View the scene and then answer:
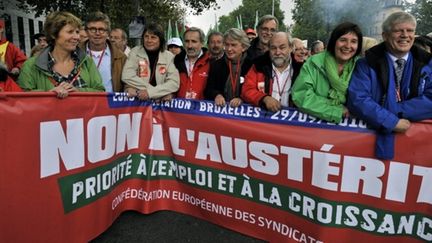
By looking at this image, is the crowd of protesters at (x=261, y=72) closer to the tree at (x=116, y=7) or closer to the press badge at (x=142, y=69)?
the press badge at (x=142, y=69)

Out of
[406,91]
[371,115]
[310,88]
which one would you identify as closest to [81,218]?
[310,88]

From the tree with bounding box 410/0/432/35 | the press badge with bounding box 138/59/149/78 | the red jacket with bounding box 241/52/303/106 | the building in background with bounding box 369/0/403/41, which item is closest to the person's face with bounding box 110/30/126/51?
the press badge with bounding box 138/59/149/78

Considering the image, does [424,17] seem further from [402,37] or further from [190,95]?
[402,37]

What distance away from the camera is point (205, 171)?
12.3 feet

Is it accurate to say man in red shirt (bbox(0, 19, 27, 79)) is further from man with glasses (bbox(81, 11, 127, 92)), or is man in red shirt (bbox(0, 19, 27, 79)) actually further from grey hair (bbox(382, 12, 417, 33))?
grey hair (bbox(382, 12, 417, 33))

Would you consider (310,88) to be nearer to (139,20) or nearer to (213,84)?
(213,84)

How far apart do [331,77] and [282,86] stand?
0.64 metres

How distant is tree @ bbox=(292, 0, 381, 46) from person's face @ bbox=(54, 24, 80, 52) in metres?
55.8

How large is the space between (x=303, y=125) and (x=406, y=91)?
83cm

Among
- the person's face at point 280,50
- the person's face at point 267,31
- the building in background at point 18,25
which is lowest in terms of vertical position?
the person's face at point 280,50

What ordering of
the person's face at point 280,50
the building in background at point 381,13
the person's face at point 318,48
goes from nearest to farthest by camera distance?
the person's face at point 280,50 < the person's face at point 318,48 < the building in background at point 381,13

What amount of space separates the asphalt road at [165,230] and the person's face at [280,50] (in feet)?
5.63

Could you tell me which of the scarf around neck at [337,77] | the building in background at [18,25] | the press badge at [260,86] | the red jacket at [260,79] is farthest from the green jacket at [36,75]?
the building in background at [18,25]

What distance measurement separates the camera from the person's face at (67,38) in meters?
3.38
